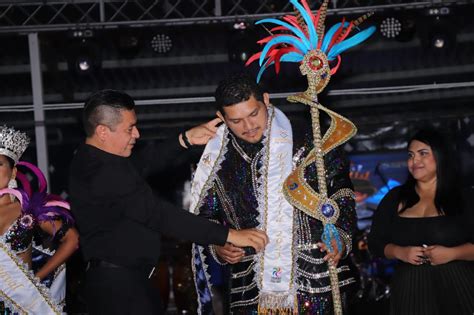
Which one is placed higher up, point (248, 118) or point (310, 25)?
point (310, 25)

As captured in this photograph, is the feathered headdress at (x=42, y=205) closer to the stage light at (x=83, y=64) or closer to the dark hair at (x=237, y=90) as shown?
the dark hair at (x=237, y=90)

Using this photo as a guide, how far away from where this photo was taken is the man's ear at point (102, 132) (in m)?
3.26

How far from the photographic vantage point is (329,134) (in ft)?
11.2

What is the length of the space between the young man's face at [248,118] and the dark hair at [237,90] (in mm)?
20

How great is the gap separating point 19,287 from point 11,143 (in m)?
0.79

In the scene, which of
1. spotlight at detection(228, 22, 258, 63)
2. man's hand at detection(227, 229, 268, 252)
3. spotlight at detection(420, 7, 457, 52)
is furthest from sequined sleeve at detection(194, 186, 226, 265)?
spotlight at detection(420, 7, 457, 52)

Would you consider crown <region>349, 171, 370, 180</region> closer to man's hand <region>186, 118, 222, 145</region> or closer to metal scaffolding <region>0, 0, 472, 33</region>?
metal scaffolding <region>0, 0, 472, 33</region>

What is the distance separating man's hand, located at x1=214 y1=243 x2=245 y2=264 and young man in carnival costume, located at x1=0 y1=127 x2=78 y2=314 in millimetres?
1135

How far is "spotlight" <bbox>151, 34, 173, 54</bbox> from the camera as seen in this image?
6840 millimetres

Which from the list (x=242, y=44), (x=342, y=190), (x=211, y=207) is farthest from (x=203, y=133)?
(x=242, y=44)

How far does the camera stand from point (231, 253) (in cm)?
341

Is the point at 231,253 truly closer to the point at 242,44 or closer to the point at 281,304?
the point at 281,304

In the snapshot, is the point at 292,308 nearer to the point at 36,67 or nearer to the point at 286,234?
the point at 286,234

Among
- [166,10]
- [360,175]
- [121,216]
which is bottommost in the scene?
[121,216]
